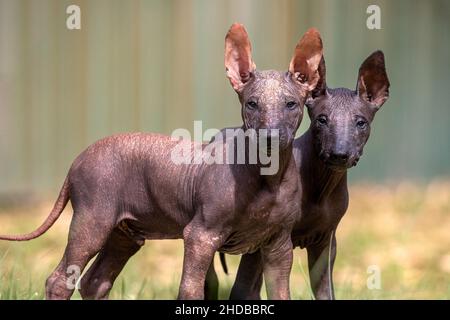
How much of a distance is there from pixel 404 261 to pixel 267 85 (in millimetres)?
4094

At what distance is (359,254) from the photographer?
7609 mm

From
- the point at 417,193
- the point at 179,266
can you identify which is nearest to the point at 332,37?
the point at 417,193

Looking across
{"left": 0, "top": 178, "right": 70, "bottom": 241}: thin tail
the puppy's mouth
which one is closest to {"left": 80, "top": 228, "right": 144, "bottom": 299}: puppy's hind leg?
{"left": 0, "top": 178, "right": 70, "bottom": 241}: thin tail

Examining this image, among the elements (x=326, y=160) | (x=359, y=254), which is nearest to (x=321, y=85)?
(x=326, y=160)

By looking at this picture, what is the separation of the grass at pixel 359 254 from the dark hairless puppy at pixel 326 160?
798 millimetres

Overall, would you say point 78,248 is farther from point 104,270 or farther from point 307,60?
point 307,60

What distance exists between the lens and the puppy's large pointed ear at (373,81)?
4.27 metres

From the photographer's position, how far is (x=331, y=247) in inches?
180

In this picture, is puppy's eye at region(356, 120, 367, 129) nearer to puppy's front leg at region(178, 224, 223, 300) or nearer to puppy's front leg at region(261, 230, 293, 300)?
puppy's front leg at region(261, 230, 293, 300)

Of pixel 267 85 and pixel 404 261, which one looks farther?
pixel 404 261

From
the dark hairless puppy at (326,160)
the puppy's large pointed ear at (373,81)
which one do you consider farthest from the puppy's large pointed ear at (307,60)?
the puppy's large pointed ear at (373,81)

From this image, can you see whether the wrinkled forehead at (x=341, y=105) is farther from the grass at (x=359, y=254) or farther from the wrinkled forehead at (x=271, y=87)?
Result: the grass at (x=359, y=254)

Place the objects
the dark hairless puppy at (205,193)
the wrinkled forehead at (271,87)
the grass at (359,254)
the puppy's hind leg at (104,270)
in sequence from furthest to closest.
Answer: the grass at (359,254)
the puppy's hind leg at (104,270)
the dark hairless puppy at (205,193)
the wrinkled forehead at (271,87)

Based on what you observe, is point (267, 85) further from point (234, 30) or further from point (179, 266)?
point (179, 266)
